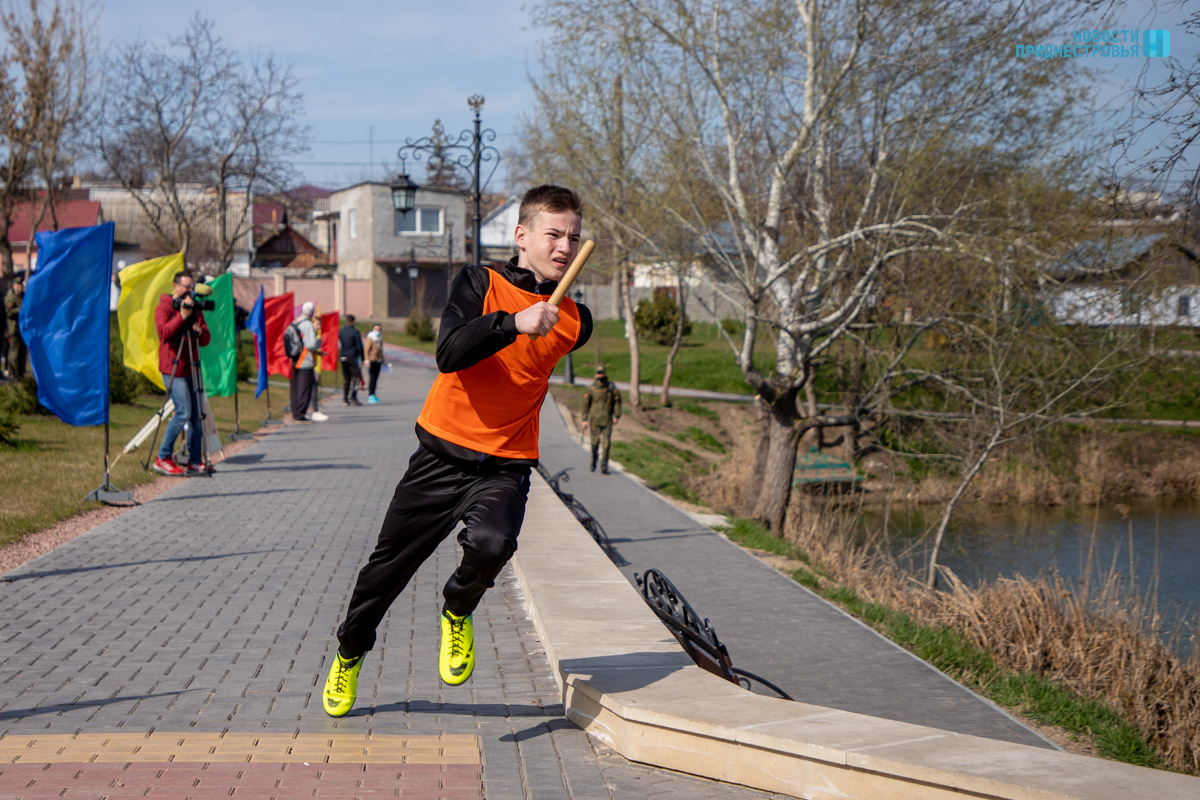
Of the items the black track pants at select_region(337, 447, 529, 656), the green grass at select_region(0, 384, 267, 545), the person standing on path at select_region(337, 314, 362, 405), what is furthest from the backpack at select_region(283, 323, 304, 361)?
the black track pants at select_region(337, 447, 529, 656)

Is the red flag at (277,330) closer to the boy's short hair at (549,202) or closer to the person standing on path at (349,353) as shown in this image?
the person standing on path at (349,353)

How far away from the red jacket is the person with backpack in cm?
733

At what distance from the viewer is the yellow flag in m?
12.7

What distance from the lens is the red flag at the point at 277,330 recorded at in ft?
73.3

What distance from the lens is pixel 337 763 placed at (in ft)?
12.9

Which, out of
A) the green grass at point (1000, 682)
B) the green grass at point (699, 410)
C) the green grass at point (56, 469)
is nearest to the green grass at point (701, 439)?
the green grass at point (699, 410)

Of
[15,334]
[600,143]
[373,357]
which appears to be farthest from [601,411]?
[373,357]

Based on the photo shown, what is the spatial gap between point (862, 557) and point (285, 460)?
25.7 feet

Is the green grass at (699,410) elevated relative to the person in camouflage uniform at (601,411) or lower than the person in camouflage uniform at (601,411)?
lower

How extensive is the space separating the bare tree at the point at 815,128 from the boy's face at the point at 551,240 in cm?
1049

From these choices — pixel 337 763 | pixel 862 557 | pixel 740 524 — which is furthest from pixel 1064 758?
pixel 740 524

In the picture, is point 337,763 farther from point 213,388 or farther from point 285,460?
point 213,388

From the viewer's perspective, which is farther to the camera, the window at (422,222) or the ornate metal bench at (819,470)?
the window at (422,222)

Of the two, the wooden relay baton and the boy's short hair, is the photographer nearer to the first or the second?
the boy's short hair
